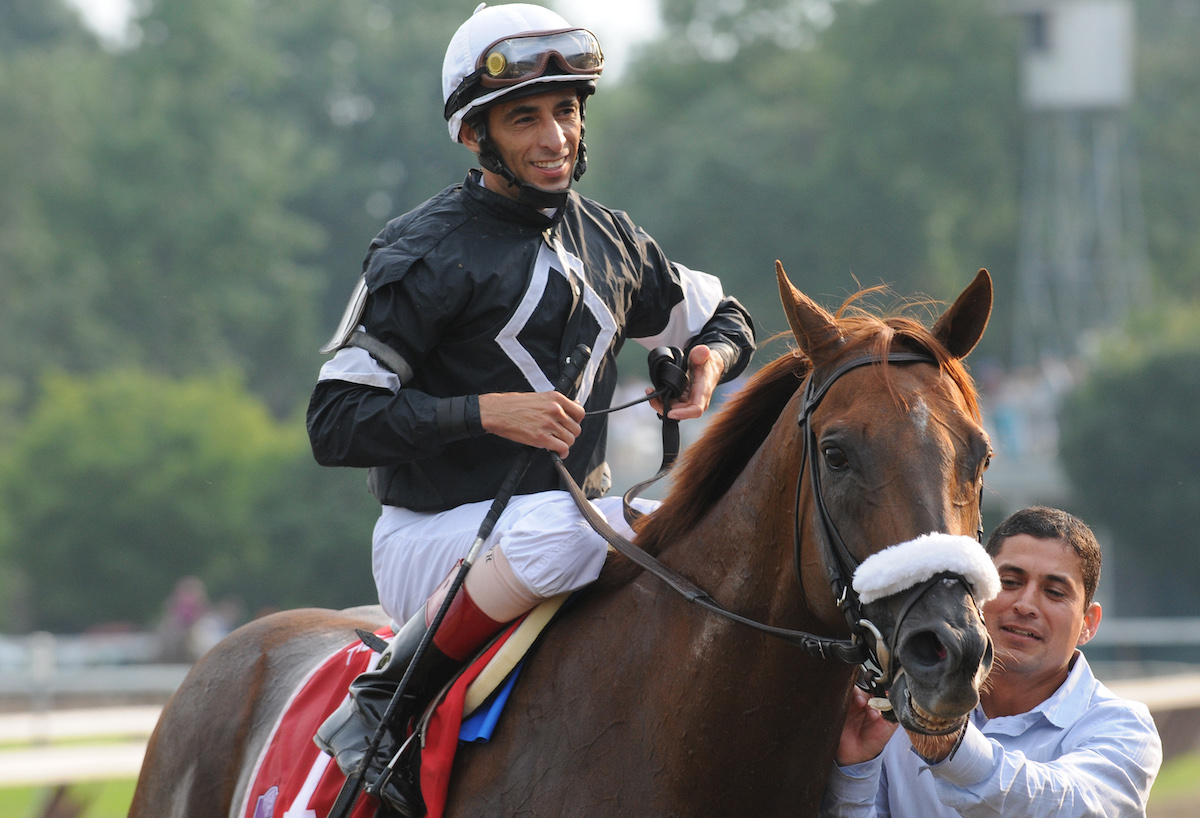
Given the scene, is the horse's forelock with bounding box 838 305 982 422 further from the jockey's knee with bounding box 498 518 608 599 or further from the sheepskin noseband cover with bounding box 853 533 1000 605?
the jockey's knee with bounding box 498 518 608 599

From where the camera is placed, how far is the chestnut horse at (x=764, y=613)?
2828 millimetres

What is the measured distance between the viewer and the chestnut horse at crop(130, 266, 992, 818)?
2.83 m

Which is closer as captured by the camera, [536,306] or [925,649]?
[925,649]

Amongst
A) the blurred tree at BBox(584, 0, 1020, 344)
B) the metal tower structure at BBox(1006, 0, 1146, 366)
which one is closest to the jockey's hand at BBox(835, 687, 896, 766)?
the metal tower structure at BBox(1006, 0, 1146, 366)

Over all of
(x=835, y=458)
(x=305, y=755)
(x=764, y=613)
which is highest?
(x=835, y=458)

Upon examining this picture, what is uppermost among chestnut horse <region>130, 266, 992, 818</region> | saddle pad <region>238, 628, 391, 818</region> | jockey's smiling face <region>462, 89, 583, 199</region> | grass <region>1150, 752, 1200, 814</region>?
jockey's smiling face <region>462, 89, 583, 199</region>

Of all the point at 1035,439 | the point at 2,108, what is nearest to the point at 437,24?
the point at 2,108

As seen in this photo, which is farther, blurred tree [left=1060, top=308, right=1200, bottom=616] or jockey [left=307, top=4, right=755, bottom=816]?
blurred tree [left=1060, top=308, right=1200, bottom=616]

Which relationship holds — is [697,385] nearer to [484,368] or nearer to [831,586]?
[484,368]

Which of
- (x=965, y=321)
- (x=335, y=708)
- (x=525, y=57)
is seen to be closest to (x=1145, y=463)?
(x=335, y=708)

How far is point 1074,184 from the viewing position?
39.8m

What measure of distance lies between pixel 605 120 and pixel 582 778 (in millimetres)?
49368

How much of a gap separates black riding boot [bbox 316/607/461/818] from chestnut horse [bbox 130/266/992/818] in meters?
0.19

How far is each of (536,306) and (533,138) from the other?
1.38 ft
